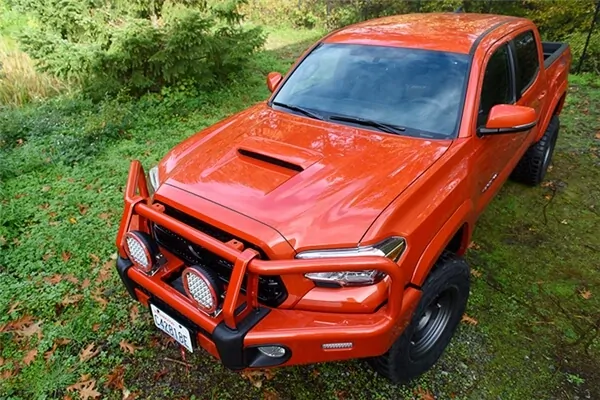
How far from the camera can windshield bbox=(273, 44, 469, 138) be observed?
8.87 feet

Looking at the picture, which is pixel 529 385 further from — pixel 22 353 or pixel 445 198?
pixel 22 353

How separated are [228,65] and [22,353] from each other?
17.1 ft

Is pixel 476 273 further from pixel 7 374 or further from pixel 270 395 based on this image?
pixel 7 374

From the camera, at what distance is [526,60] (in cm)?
359

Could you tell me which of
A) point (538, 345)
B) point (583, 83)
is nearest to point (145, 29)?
point (538, 345)

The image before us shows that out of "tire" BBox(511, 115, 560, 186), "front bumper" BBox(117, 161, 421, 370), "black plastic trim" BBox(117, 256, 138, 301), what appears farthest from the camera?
"tire" BBox(511, 115, 560, 186)

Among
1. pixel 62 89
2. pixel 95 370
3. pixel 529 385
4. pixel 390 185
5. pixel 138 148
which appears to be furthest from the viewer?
pixel 62 89

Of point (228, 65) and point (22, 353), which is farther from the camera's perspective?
point (228, 65)

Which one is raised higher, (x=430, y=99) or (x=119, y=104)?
(x=430, y=99)

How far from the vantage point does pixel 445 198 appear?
7.58 feet

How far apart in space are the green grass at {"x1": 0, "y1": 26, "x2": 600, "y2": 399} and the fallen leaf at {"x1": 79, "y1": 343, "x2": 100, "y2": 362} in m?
0.03

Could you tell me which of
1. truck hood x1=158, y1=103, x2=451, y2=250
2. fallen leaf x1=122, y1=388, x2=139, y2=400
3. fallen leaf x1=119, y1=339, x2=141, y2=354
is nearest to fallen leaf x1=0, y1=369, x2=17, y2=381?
fallen leaf x1=119, y1=339, x2=141, y2=354

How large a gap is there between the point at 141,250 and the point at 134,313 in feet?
3.60

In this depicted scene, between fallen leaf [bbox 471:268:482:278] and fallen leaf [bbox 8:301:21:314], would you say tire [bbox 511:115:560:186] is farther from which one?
fallen leaf [bbox 8:301:21:314]
